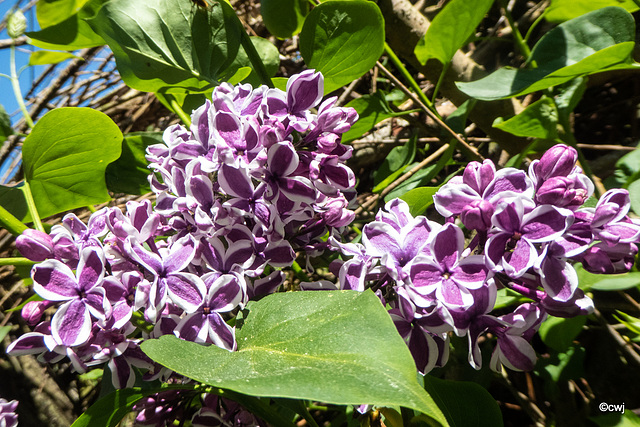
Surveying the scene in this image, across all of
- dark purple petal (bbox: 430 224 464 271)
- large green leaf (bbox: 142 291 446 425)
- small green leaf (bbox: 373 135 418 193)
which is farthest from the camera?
small green leaf (bbox: 373 135 418 193)

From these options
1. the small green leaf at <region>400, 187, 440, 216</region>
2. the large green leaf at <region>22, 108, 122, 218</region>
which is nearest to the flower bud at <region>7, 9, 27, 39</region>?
the large green leaf at <region>22, 108, 122, 218</region>

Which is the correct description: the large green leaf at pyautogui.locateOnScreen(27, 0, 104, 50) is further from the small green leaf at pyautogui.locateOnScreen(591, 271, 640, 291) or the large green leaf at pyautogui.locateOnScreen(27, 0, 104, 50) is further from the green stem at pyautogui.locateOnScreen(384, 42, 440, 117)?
the small green leaf at pyautogui.locateOnScreen(591, 271, 640, 291)

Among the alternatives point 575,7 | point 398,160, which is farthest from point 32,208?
point 575,7

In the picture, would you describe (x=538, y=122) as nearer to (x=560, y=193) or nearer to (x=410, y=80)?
(x=410, y=80)

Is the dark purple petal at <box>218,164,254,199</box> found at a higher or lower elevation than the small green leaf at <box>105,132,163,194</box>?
higher

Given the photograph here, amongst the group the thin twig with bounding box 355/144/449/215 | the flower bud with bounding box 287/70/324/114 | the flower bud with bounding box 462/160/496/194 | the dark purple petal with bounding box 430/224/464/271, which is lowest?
the thin twig with bounding box 355/144/449/215

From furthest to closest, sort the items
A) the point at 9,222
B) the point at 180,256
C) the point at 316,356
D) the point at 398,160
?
the point at 398,160, the point at 9,222, the point at 180,256, the point at 316,356
